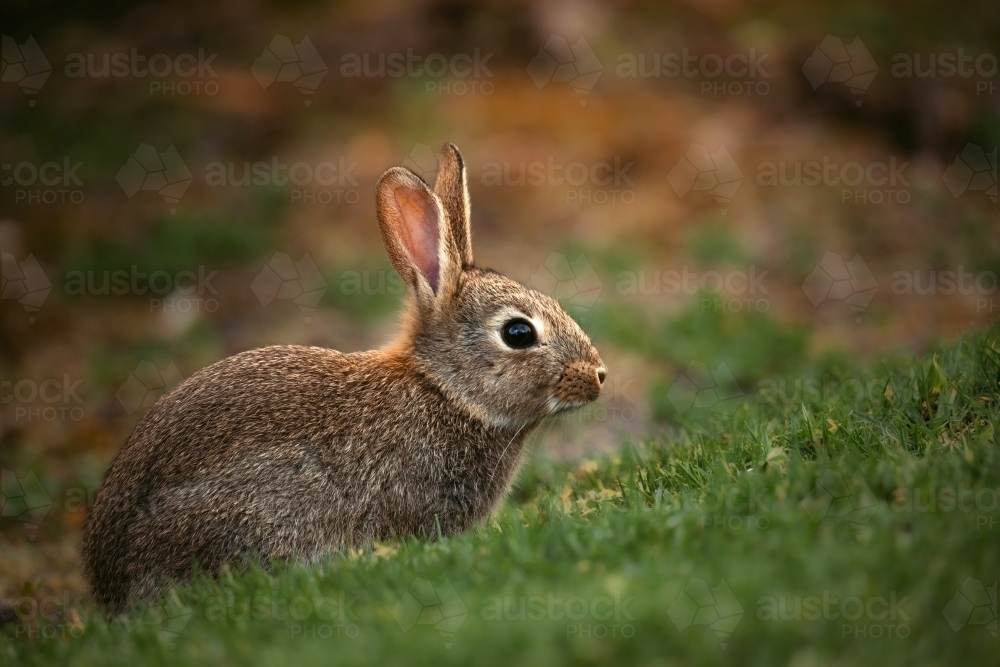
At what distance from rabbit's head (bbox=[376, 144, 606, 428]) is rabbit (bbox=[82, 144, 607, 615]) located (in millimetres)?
10

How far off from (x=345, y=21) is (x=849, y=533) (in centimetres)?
1490

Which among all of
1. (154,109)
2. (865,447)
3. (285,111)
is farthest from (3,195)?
(865,447)

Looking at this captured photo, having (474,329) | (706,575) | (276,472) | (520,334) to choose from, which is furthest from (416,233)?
(706,575)

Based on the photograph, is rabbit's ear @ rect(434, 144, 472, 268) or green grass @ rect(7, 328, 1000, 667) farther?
rabbit's ear @ rect(434, 144, 472, 268)

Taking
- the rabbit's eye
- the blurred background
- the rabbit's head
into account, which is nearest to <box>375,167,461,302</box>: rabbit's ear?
the rabbit's head

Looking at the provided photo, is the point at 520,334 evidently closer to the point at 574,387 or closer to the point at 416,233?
the point at 574,387

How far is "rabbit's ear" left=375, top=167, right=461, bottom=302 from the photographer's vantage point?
20.6 feet

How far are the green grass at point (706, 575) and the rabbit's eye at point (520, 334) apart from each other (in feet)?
3.89

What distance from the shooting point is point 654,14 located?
16391 mm

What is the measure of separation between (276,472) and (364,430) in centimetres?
66

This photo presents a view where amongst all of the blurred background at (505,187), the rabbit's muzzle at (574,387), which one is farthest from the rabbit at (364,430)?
the blurred background at (505,187)

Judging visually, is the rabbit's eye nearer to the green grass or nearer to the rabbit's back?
the rabbit's back

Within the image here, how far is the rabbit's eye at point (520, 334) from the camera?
20.8 ft

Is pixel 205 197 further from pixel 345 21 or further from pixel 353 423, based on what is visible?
pixel 353 423
